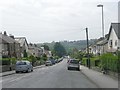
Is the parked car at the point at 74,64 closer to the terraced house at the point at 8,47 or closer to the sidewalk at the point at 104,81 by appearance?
the sidewalk at the point at 104,81

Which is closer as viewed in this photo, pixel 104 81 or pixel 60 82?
pixel 104 81

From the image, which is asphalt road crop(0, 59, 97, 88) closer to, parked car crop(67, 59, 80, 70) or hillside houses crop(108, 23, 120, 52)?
parked car crop(67, 59, 80, 70)

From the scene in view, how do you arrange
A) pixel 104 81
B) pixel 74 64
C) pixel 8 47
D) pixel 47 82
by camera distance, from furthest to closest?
pixel 8 47 → pixel 74 64 → pixel 47 82 → pixel 104 81

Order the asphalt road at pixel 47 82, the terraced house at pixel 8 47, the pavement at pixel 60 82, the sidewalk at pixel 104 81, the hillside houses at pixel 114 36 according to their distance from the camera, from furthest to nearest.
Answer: the terraced house at pixel 8 47
the hillside houses at pixel 114 36
the asphalt road at pixel 47 82
the pavement at pixel 60 82
the sidewalk at pixel 104 81

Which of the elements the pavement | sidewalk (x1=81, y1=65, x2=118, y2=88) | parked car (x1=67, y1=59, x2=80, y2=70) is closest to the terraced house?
parked car (x1=67, y1=59, x2=80, y2=70)

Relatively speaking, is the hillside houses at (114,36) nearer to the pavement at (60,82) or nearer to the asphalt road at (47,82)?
the pavement at (60,82)

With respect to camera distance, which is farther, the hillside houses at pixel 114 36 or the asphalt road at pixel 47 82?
the hillside houses at pixel 114 36

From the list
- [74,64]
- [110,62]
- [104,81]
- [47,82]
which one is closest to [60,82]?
[47,82]

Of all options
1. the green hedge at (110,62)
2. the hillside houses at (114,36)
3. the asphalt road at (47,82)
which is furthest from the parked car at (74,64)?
the asphalt road at (47,82)

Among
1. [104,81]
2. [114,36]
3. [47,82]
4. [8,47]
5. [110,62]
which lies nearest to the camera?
[104,81]

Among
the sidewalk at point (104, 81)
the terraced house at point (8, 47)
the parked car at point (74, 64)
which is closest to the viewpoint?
the sidewalk at point (104, 81)

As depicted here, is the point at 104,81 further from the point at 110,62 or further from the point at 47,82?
the point at 110,62

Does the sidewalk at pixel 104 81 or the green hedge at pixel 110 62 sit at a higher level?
the green hedge at pixel 110 62

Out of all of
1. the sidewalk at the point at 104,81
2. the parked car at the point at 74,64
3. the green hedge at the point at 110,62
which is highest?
the green hedge at the point at 110,62
